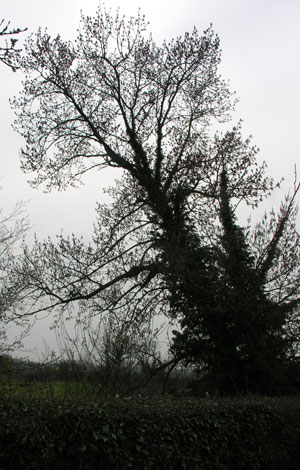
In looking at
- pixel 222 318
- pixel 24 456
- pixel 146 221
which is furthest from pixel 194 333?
pixel 24 456

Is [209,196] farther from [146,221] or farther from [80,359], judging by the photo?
[80,359]

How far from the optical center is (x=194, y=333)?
1186 cm

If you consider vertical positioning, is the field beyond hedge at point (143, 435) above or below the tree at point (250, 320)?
below

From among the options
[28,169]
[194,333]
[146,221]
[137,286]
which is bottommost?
[194,333]

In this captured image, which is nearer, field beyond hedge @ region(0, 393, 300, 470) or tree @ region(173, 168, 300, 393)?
field beyond hedge @ region(0, 393, 300, 470)

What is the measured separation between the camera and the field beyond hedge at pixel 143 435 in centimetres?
375

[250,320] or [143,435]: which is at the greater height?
[250,320]

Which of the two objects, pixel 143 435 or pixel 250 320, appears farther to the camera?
pixel 250 320

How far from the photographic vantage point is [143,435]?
4.65 metres

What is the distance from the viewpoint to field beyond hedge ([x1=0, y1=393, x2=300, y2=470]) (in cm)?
375

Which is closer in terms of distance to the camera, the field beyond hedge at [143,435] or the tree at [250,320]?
the field beyond hedge at [143,435]

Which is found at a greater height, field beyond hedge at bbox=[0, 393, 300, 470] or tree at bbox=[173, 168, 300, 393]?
tree at bbox=[173, 168, 300, 393]

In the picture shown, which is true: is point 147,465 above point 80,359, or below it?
below

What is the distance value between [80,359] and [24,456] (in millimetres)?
3684
